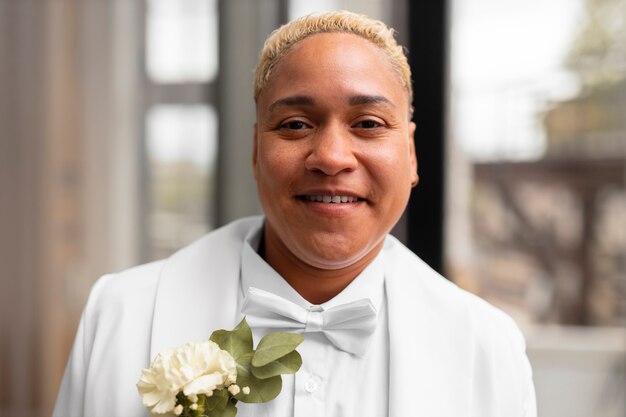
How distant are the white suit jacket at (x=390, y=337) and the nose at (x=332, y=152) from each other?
260mm

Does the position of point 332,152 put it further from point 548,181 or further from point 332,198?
point 548,181

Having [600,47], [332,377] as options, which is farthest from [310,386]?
[600,47]

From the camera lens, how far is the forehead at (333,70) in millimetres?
949

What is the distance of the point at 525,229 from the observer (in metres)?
2.86

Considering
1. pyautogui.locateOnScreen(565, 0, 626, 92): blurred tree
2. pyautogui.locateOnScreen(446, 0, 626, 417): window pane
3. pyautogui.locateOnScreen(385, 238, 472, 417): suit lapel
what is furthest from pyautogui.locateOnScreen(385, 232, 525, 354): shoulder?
pyautogui.locateOnScreen(565, 0, 626, 92): blurred tree

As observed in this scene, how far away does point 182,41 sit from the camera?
110 inches

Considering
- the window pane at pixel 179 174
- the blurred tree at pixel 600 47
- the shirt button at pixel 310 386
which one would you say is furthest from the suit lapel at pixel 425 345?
the blurred tree at pixel 600 47

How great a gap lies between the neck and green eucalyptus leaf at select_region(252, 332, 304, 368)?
157mm

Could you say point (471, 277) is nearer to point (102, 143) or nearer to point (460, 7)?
point (460, 7)

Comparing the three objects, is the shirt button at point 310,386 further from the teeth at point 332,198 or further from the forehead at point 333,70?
the forehead at point 333,70

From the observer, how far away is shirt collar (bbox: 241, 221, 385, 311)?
1064 millimetres

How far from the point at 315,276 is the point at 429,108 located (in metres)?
1.64

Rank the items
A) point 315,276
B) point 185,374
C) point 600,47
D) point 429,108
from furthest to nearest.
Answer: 1. point 600,47
2. point 429,108
3. point 315,276
4. point 185,374

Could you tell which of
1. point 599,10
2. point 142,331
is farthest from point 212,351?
point 599,10
